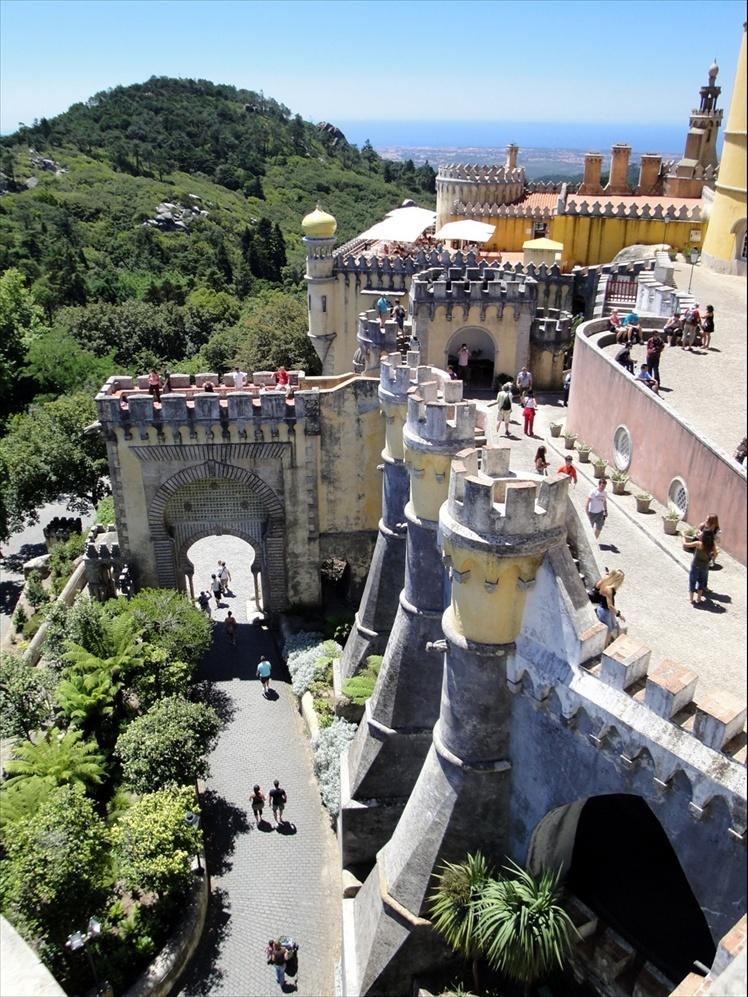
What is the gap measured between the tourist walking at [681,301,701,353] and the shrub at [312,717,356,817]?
38.9 ft

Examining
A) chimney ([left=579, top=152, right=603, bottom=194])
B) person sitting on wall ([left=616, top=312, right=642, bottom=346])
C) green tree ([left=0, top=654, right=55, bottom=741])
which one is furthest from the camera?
chimney ([left=579, top=152, right=603, bottom=194])

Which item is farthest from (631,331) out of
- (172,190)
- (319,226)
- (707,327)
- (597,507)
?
(172,190)

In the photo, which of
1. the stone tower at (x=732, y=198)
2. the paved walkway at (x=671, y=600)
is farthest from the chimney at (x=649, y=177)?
the stone tower at (x=732, y=198)

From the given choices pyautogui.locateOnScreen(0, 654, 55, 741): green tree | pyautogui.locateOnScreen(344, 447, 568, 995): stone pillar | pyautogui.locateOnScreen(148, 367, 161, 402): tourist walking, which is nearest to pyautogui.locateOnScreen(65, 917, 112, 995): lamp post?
pyautogui.locateOnScreen(344, 447, 568, 995): stone pillar

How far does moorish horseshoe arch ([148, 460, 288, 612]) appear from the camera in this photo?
2327 centimetres

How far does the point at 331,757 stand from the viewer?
1862 centimetres

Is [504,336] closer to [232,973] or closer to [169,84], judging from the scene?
[232,973]

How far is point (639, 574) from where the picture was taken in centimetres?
1259

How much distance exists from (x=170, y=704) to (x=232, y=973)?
18.5ft

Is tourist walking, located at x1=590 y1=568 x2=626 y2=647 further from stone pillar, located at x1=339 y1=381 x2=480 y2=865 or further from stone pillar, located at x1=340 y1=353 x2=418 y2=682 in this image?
stone pillar, located at x1=340 y1=353 x2=418 y2=682

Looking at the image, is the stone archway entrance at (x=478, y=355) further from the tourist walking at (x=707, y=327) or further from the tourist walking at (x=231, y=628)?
the tourist walking at (x=231, y=628)

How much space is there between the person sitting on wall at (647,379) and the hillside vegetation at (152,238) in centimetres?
2232

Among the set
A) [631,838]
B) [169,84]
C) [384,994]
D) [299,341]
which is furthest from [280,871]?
[169,84]

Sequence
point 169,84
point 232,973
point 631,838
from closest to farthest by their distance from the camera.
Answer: point 631,838 → point 232,973 → point 169,84
